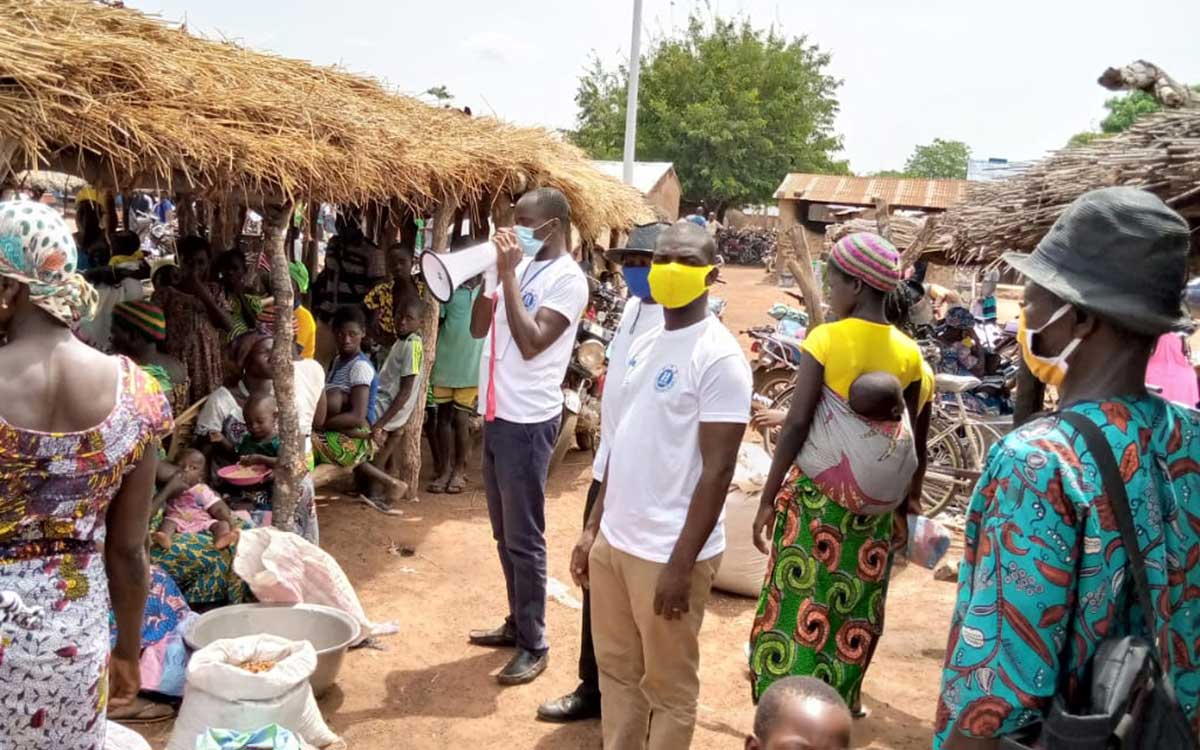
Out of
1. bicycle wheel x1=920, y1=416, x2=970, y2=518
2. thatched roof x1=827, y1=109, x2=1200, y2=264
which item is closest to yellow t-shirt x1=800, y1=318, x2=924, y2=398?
thatched roof x1=827, y1=109, x2=1200, y2=264

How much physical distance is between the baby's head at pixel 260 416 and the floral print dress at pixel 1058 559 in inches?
169

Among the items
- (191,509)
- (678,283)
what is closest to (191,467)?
(191,509)

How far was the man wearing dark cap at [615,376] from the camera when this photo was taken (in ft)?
10.7

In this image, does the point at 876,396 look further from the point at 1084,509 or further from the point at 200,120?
the point at 200,120

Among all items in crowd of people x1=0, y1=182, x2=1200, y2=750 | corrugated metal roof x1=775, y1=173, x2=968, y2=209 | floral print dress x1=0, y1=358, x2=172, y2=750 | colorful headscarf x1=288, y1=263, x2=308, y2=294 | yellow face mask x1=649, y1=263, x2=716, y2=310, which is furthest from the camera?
corrugated metal roof x1=775, y1=173, x2=968, y2=209

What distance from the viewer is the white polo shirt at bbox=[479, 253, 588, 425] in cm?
400

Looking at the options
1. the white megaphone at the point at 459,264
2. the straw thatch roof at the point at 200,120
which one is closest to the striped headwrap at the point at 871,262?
the white megaphone at the point at 459,264

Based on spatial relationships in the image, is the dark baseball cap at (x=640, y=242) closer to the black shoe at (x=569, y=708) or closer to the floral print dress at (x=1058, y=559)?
the black shoe at (x=569, y=708)

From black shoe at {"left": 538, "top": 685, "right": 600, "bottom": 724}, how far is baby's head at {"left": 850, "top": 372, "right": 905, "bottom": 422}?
1.67m

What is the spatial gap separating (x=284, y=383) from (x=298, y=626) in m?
1.42

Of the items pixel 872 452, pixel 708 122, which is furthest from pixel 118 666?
pixel 708 122

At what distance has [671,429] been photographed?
282 cm

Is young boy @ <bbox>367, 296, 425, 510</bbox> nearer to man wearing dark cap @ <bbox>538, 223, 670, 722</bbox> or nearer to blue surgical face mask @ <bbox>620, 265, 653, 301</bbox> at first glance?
man wearing dark cap @ <bbox>538, 223, 670, 722</bbox>

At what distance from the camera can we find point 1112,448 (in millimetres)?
1551
